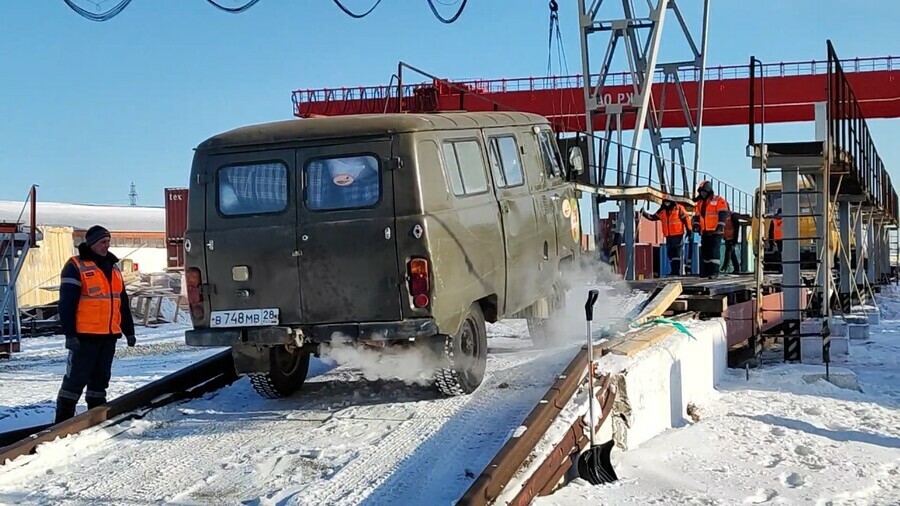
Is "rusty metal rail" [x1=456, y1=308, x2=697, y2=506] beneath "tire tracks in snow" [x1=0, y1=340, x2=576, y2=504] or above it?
above

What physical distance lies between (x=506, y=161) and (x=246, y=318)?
280 centimetres

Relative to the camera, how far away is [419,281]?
680 cm

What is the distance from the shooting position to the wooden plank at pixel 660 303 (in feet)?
31.7

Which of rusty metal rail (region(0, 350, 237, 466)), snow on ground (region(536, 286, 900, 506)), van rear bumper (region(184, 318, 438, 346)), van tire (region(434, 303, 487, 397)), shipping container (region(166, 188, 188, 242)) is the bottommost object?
snow on ground (region(536, 286, 900, 506))

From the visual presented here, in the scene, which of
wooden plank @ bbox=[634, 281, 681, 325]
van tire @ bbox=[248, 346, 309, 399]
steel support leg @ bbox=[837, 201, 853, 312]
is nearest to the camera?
van tire @ bbox=[248, 346, 309, 399]

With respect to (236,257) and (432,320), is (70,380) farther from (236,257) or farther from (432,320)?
(432,320)

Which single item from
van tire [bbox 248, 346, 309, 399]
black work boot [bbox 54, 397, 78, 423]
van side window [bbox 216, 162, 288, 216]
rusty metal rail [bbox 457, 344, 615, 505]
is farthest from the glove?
rusty metal rail [bbox 457, 344, 615, 505]

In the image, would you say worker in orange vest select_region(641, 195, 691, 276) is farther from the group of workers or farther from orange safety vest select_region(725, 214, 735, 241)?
orange safety vest select_region(725, 214, 735, 241)

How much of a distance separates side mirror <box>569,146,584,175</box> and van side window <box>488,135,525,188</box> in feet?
4.97

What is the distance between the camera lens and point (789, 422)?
7.95 metres

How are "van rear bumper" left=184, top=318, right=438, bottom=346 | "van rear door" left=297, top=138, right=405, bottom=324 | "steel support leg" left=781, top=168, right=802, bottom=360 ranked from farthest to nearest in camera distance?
"steel support leg" left=781, top=168, right=802, bottom=360, "van rear door" left=297, top=138, right=405, bottom=324, "van rear bumper" left=184, top=318, right=438, bottom=346

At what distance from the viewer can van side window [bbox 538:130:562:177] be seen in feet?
30.8

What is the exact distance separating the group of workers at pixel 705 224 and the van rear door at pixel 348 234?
978cm

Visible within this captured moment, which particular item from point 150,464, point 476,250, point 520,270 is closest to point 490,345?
point 520,270
